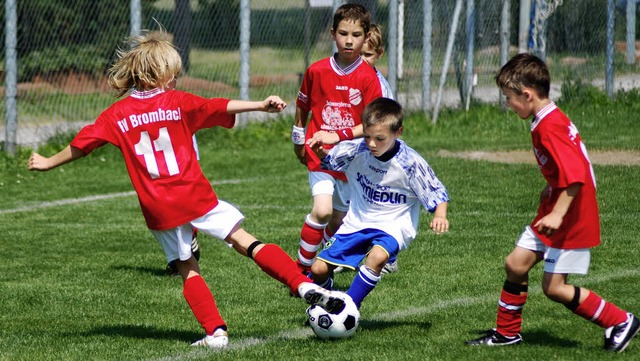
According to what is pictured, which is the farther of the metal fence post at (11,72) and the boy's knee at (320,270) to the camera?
the metal fence post at (11,72)

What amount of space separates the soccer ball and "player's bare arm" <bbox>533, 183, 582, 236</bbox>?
3.81 feet

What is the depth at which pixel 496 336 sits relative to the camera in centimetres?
558

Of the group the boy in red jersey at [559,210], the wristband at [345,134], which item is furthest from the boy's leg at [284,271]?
the wristband at [345,134]

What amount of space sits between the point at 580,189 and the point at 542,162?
243 millimetres

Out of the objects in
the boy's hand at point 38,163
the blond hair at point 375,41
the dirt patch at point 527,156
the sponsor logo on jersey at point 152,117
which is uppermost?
the blond hair at point 375,41

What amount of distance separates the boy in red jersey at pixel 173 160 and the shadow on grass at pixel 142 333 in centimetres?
35

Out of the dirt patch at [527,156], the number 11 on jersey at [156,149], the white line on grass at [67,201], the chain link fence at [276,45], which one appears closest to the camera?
the number 11 on jersey at [156,149]

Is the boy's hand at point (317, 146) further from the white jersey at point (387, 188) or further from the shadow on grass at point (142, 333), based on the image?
the shadow on grass at point (142, 333)

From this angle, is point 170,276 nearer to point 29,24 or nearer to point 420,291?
point 420,291

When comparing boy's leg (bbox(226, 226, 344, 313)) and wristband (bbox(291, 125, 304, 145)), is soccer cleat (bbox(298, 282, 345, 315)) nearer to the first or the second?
boy's leg (bbox(226, 226, 344, 313))

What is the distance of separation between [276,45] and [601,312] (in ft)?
40.1

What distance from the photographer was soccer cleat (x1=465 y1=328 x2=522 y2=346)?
5555 millimetres

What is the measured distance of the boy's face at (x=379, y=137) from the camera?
587 cm

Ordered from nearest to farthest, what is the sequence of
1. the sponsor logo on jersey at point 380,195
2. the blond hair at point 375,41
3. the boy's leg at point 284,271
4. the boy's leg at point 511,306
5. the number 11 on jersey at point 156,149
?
1. the boy's leg at point 511,306
2. the boy's leg at point 284,271
3. the number 11 on jersey at point 156,149
4. the sponsor logo on jersey at point 380,195
5. the blond hair at point 375,41
